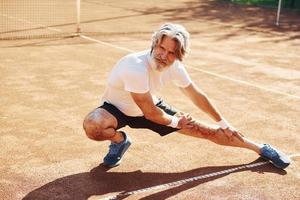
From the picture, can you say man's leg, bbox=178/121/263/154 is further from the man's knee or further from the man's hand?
the man's knee

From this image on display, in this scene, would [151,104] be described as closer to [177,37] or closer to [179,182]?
[177,37]

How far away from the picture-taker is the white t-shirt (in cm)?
497

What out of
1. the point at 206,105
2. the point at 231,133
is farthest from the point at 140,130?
the point at 231,133

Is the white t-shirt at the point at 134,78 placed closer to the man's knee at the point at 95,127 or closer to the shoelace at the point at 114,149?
the man's knee at the point at 95,127

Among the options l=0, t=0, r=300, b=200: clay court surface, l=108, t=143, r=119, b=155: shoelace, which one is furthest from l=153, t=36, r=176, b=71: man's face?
l=0, t=0, r=300, b=200: clay court surface

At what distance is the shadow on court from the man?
27 cm

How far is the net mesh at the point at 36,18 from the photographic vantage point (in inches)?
584

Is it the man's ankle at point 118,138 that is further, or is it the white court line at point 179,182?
the man's ankle at point 118,138

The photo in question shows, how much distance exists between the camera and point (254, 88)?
383 inches

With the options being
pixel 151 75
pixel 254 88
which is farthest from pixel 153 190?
pixel 254 88

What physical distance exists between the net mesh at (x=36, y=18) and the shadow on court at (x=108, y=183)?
940cm

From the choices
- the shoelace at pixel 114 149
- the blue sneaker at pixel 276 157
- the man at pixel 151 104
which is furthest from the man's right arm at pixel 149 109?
the blue sneaker at pixel 276 157

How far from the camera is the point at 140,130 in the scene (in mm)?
7078

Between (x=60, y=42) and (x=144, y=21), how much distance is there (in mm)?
5537
